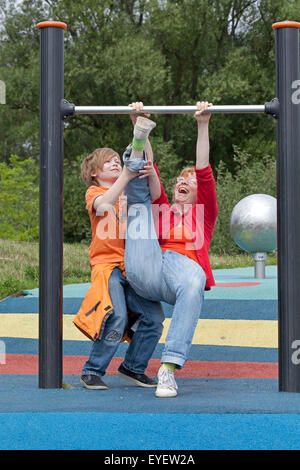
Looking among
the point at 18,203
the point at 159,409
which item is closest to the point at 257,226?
the point at 159,409

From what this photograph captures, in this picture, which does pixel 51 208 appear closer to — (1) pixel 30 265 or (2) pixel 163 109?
(2) pixel 163 109

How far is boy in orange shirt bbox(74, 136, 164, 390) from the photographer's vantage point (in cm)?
313

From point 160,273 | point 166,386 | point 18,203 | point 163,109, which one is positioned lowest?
point 166,386

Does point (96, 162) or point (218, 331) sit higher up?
point (96, 162)

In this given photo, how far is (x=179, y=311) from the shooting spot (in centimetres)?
292

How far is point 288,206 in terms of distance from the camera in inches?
116

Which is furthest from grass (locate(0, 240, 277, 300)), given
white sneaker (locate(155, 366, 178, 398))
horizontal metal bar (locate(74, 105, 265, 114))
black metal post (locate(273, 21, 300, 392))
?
black metal post (locate(273, 21, 300, 392))

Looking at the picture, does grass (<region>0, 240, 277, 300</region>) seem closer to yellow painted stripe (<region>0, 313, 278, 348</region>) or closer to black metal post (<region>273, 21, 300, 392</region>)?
Answer: yellow painted stripe (<region>0, 313, 278, 348</region>)

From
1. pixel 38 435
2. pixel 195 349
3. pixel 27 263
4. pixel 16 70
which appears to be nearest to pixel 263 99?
pixel 16 70

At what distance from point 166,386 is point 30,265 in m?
6.48

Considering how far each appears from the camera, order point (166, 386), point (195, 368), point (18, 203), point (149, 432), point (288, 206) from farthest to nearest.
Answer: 1. point (18, 203)
2. point (195, 368)
3. point (288, 206)
4. point (166, 386)
5. point (149, 432)

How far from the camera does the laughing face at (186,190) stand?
3.59m

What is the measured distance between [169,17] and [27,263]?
531 inches
